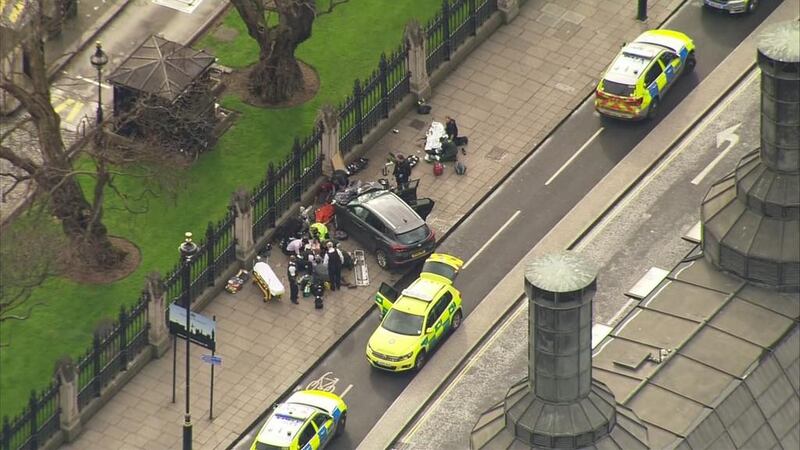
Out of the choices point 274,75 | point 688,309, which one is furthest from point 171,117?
point 688,309

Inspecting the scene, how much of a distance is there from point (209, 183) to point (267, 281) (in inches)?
256

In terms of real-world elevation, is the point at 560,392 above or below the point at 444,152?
above

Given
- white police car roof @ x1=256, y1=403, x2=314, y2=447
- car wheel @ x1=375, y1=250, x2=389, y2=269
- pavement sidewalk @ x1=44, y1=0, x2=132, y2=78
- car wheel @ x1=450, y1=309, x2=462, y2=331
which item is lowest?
car wheel @ x1=450, y1=309, x2=462, y2=331

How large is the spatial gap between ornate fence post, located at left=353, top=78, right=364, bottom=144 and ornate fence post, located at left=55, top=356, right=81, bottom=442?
17001mm

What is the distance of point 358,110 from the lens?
90250 millimetres

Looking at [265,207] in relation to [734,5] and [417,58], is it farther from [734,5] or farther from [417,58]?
[734,5]

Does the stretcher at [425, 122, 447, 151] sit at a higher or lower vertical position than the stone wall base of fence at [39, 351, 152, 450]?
higher

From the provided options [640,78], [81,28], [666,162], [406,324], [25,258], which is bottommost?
[666,162]

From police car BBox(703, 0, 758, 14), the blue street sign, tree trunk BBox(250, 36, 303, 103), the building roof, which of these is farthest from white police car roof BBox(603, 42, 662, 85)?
the building roof

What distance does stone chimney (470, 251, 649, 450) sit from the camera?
1483 inches

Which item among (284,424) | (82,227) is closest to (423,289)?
(284,424)

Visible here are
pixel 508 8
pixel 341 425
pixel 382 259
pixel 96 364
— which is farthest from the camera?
pixel 508 8

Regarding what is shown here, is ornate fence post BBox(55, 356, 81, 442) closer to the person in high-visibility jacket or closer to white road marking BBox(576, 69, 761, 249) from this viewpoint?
the person in high-visibility jacket

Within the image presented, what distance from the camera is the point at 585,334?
127 feet
